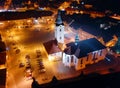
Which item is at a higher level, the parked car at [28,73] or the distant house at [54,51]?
the distant house at [54,51]

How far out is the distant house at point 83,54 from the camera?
169 feet

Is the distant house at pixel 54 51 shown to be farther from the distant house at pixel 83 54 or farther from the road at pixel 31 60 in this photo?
the distant house at pixel 83 54

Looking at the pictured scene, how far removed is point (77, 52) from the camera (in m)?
51.6

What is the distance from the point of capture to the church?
170 feet

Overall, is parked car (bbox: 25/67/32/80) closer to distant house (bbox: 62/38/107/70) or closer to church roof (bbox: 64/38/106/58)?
distant house (bbox: 62/38/107/70)

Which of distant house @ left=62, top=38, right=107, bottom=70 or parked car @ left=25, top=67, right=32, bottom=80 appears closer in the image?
parked car @ left=25, top=67, right=32, bottom=80

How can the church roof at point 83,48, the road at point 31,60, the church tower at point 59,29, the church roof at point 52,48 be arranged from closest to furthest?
the road at point 31,60 < the church roof at point 83,48 < the church roof at point 52,48 < the church tower at point 59,29

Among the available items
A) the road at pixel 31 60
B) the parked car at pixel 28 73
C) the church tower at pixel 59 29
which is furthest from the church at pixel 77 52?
the parked car at pixel 28 73

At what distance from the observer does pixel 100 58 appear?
183 feet

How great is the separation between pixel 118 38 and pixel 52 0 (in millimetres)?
58552

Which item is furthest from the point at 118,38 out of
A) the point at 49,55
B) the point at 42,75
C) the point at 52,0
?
the point at 52,0

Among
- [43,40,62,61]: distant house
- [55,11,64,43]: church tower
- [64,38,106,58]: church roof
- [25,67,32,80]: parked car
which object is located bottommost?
[25,67,32,80]: parked car

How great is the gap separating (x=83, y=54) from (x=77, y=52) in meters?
1.70

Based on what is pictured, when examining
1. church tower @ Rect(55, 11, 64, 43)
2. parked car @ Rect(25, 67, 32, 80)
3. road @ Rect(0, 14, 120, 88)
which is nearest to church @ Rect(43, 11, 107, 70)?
church tower @ Rect(55, 11, 64, 43)
